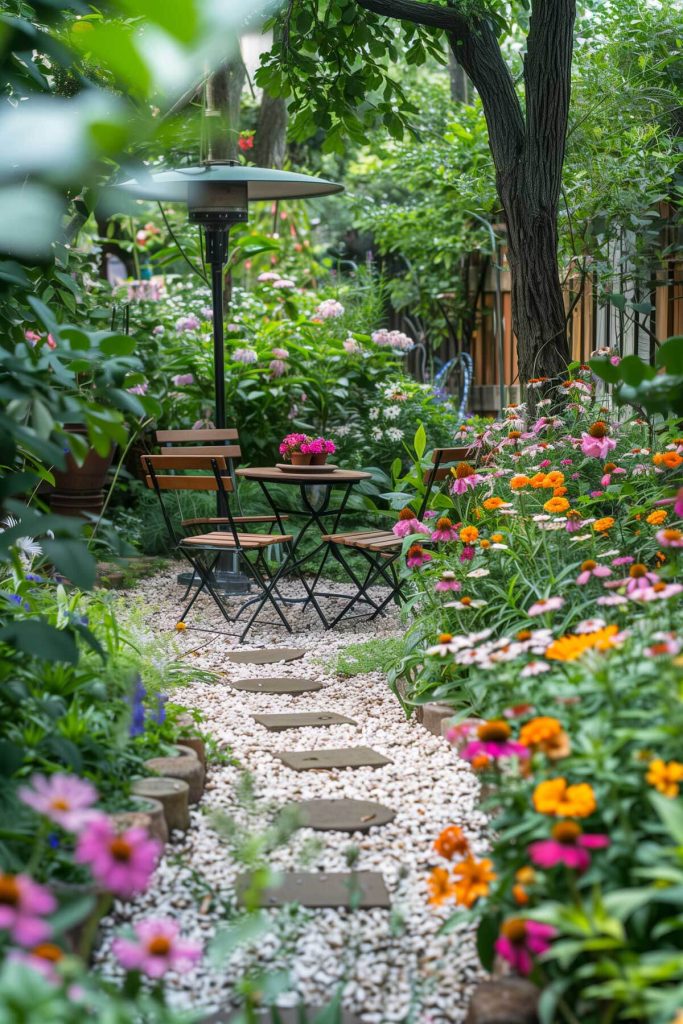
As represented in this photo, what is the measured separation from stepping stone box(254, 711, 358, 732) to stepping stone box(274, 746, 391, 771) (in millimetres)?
300

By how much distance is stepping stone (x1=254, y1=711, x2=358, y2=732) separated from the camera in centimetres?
329

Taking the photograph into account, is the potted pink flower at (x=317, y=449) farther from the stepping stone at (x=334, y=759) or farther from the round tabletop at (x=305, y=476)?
the stepping stone at (x=334, y=759)

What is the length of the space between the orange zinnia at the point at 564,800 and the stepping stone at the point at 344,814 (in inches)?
39.3

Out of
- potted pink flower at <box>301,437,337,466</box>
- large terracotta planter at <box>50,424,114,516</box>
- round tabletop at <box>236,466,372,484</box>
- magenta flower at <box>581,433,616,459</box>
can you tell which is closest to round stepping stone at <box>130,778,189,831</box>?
magenta flower at <box>581,433,616,459</box>

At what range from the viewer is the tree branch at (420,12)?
4289 mm

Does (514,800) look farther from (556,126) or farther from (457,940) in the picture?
(556,126)

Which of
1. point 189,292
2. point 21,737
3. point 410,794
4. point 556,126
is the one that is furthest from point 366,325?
point 21,737

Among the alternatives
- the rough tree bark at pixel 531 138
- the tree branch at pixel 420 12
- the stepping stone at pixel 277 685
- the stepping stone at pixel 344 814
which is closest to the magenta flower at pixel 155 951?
the stepping stone at pixel 344 814

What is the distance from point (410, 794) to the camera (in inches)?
105

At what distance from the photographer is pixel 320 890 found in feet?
6.81

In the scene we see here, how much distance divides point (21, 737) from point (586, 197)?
4837mm

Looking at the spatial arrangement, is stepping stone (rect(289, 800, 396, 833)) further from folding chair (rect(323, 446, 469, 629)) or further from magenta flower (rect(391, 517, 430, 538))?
folding chair (rect(323, 446, 469, 629))

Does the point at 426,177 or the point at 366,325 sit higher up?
the point at 426,177

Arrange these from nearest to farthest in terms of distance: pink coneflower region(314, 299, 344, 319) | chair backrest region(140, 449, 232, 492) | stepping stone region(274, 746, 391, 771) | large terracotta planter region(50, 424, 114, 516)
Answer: stepping stone region(274, 746, 391, 771) → chair backrest region(140, 449, 232, 492) → large terracotta planter region(50, 424, 114, 516) → pink coneflower region(314, 299, 344, 319)
